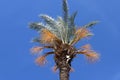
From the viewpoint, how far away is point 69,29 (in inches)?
3696

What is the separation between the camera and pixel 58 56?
9238cm

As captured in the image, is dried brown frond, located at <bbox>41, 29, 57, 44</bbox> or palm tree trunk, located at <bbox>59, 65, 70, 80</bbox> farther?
palm tree trunk, located at <bbox>59, 65, 70, 80</bbox>

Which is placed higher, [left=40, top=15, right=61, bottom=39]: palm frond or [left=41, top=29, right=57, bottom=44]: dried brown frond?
[left=40, top=15, right=61, bottom=39]: palm frond

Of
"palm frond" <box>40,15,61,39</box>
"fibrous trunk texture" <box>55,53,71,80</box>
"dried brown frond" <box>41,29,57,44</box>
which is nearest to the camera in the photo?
"dried brown frond" <box>41,29,57,44</box>

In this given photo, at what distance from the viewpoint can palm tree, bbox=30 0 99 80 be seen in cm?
9219

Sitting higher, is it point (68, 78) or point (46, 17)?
point (46, 17)

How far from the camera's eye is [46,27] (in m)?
94.0

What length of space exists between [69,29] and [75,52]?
233 cm

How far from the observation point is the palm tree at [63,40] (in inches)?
3629

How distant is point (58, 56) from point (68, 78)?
198 centimetres

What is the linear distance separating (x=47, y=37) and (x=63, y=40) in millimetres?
1629

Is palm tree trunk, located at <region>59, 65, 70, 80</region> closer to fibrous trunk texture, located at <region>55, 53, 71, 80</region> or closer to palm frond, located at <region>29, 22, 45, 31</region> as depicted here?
fibrous trunk texture, located at <region>55, 53, 71, 80</region>

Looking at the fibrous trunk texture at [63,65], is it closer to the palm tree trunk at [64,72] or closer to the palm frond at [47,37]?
the palm tree trunk at [64,72]

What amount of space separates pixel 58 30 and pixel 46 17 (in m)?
2.17
